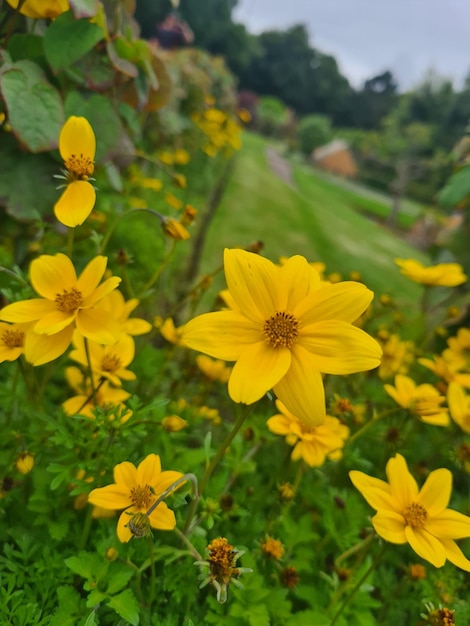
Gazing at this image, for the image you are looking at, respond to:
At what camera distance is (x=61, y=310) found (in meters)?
0.55

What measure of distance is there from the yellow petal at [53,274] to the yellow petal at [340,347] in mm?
295

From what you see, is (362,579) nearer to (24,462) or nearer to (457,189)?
(24,462)

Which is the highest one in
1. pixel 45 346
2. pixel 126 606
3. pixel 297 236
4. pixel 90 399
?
pixel 45 346

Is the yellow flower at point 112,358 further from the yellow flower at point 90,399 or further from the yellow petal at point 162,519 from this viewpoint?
the yellow petal at point 162,519

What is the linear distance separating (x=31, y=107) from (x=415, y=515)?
872 mm

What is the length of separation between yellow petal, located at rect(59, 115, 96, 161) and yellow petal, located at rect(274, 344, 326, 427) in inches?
13.9

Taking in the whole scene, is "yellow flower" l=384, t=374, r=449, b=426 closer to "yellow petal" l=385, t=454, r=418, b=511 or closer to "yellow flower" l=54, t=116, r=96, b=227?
"yellow petal" l=385, t=454, r=418, b=511

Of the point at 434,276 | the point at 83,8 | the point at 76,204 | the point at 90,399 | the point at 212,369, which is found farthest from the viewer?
the point at 434,276

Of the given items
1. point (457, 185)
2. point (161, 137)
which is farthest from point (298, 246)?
point (457, 185)

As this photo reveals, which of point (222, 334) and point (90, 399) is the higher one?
point (222, 334)

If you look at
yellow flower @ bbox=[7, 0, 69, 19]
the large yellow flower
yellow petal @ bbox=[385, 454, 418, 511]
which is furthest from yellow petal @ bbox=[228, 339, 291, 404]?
yellow flower @ bbox=[7, 0, 69, 19]

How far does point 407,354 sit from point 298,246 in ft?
6.12

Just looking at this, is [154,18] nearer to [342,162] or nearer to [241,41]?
[241,41]

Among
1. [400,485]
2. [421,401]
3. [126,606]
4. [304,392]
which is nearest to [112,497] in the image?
[126,606]
